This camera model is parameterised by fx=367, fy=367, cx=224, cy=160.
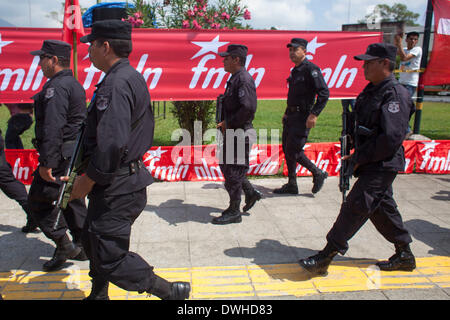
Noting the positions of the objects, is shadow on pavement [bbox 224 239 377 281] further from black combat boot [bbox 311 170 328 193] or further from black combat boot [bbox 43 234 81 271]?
black combat boot [bbox 311 170 328 193]

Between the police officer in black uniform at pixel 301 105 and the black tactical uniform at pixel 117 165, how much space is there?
3.26 m

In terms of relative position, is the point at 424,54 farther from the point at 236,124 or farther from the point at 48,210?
the point at 48,210

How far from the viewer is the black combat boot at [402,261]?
3.38 meters

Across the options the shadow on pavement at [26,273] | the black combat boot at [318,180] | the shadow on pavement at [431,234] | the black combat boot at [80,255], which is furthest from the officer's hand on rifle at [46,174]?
the shadow on pavement at [431,234]

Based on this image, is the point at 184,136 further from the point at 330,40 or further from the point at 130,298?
the point at 130,298

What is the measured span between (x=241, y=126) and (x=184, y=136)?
3307 mm

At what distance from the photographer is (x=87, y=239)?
2463 mm

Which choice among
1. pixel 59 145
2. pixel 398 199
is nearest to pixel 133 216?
pixel 59 145

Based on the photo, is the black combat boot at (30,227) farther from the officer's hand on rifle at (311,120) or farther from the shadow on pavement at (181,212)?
the officer's hand on rifle at (311,120)

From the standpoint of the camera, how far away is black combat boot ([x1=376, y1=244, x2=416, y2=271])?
11.1 feet

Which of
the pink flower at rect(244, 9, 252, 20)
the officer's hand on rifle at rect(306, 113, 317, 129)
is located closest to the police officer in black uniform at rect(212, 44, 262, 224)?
the officer's hand on rifle at rect(306, 113, 317, 129)

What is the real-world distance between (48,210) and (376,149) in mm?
2921

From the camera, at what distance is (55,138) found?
3.09 meters

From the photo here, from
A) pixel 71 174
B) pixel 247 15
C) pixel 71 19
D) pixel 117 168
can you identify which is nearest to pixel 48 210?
pixel 71 174
